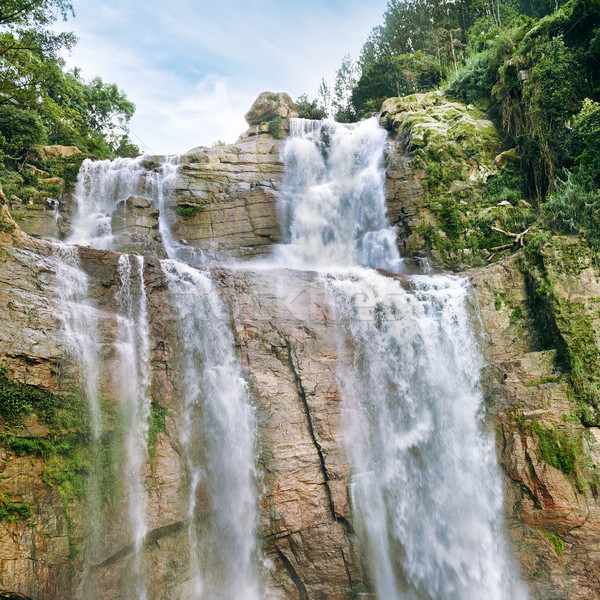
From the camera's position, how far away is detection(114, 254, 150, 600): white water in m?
9.14

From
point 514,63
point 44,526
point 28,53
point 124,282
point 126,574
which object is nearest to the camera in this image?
point 44,526

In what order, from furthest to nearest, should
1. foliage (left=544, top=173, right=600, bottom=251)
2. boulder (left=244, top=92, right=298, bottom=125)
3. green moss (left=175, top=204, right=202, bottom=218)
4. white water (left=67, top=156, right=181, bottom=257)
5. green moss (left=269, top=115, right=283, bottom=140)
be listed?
boulder (left=244, top=92, right=298, bottom=125), green moss (left=269, top=115, right=283, bottom=140), green moss (left=175, top=204, right=202, bottom=218), white water (left=67, top=156, right=181, bottom=257), foliage (left=544, top=173, right=600, bottom=251)

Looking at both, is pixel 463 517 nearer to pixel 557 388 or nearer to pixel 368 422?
pixel 368 422

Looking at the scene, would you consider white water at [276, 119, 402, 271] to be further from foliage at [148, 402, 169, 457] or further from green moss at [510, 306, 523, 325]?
Result: foliage at [148, 402, 169, 457]

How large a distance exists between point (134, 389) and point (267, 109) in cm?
2267

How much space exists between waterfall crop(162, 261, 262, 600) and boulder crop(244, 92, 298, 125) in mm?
19013

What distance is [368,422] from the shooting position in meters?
11.4

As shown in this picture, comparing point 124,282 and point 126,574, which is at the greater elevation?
point 124,282

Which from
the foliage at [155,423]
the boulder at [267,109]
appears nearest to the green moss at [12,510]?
the foliage at [155,423]

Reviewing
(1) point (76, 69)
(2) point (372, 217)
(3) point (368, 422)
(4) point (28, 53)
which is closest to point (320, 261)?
(2) point (372, 217)

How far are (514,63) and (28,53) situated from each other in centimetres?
1819

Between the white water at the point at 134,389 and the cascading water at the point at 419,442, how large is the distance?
4.92 meters

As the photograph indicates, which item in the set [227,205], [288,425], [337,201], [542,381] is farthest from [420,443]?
[227,205]

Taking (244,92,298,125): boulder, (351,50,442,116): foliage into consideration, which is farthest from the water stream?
(351,50,442,116): foliage
